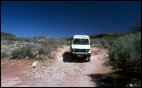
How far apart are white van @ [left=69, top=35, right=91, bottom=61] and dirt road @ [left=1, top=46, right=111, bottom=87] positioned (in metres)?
0.64

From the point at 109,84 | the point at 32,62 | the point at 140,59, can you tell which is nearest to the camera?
the point at 140,59

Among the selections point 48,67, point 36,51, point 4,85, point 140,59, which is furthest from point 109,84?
point 36,51

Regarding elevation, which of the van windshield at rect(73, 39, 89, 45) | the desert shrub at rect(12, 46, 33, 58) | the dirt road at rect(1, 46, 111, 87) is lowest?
the dirt road at rect(1, 46, 111, 87)

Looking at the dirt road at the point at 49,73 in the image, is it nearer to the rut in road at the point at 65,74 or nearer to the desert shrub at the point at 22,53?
the rut in road at the point at 65,74

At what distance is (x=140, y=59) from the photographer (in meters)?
13.7

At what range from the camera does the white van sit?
82.1ft

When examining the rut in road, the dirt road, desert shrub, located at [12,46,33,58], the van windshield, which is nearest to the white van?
the van windshield

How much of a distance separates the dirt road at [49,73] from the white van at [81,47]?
0.64 metres

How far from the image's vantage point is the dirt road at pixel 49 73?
16.2m

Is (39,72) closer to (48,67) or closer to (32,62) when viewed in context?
(48,67)

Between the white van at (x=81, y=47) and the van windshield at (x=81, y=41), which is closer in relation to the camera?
the white van at (x=81, y=47)

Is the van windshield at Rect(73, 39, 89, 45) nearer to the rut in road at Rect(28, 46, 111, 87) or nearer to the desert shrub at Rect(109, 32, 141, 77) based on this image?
the rut in road at Rect(28, 46, 111, 87)

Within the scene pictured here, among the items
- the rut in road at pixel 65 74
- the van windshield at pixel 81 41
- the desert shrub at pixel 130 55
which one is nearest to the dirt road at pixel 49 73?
the rut in road at pixel 65 74

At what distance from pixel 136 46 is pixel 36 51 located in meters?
14.6
